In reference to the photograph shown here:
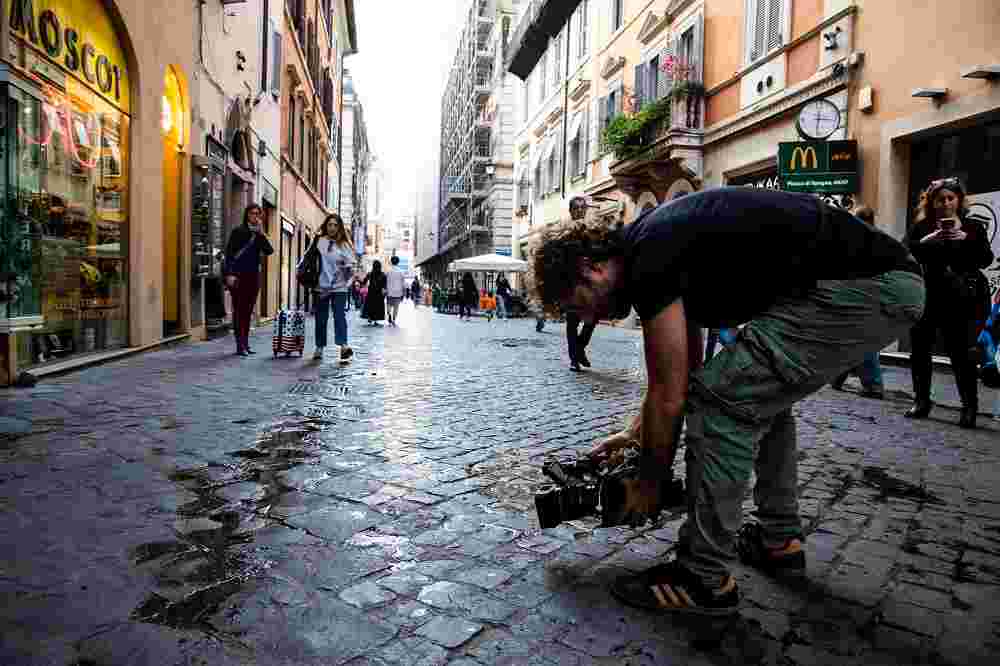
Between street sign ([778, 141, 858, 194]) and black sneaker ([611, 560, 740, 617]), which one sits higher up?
street sign ([778, 141, 858, 194])

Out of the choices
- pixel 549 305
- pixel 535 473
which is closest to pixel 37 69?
pixel 535 473

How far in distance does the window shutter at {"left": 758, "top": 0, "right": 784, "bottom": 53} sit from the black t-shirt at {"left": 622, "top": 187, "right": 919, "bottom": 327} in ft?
42.9

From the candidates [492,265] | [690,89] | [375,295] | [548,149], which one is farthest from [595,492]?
[548,149]

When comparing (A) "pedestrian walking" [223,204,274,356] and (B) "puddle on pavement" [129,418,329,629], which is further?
(A) "pedestrian walking" [223,204,274,356]

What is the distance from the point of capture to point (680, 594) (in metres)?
2.17

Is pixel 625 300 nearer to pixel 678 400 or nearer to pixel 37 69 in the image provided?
pixel 678 400

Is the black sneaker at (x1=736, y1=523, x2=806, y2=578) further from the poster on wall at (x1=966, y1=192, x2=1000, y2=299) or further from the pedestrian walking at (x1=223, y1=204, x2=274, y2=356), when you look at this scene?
the poster on wall at (x1=966, y1=192, x2=1000, y2=299)

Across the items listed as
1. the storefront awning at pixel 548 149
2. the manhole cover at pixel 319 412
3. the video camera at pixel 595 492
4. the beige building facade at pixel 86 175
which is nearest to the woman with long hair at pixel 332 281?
the beige building facade at pixel 86 175

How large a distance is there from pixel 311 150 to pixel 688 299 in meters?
27.3

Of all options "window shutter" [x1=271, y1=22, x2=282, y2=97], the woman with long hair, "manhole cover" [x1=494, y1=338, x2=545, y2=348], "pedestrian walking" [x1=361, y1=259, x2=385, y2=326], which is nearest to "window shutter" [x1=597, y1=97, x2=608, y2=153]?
"pedestrian walking" [x1=361, y1=259, x2=385, y2=326]

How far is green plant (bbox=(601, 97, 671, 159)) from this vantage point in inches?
709

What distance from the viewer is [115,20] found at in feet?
25.9

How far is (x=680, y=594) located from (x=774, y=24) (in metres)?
14.0

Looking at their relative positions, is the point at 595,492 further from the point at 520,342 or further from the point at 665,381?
the point at 520,342
